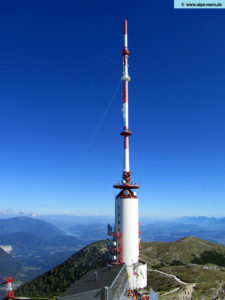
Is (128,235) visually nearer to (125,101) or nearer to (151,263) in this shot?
(125,101)

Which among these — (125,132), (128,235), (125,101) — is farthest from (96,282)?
(125,101)

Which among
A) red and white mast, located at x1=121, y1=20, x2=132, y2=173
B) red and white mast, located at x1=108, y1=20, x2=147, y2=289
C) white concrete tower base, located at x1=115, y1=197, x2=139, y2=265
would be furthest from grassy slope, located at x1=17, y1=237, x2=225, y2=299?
red and white mast, located at x1=121, y1=20, x2=132, y2=173

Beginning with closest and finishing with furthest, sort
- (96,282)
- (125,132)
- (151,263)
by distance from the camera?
(96,282) → (125,132) → (151,263)

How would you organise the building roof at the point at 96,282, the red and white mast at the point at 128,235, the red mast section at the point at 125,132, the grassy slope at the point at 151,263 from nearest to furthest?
the building roof at the point at 96,282
the red and white mast at the point at 128,235
the red mast section at the point at 125,132
the grassy slope at the point at 151,263

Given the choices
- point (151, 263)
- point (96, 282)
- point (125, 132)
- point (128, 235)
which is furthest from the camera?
point (151, 263)

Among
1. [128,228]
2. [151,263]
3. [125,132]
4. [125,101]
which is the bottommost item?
[151,263]

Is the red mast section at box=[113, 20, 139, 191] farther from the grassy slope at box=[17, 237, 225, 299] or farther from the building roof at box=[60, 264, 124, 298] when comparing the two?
the grassy slope at box=[17, 237, 225, 299]

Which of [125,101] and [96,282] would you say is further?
[125,101]

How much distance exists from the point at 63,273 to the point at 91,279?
68.6m

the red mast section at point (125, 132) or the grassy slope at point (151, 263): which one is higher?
the red mast section at point (125, 132)

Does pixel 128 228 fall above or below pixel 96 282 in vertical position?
above

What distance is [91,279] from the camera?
96.7ft

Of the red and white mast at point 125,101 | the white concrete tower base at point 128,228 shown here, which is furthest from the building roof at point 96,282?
the red and white mast at point 125,101

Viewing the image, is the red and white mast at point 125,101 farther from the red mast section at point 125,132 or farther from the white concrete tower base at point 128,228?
the white concrete tower base at point 128,228
